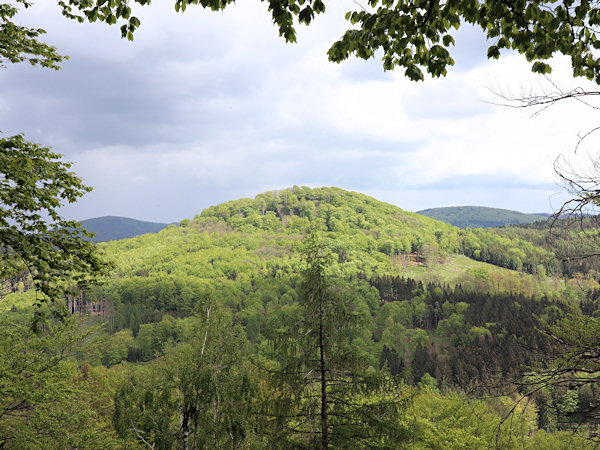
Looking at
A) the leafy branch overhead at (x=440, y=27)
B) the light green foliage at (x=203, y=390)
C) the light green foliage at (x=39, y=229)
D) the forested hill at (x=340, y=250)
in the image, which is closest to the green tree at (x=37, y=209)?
the light green foliage at (x=39, y=229)

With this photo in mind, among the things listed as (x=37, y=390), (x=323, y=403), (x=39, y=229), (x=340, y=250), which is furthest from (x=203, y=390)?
(x=340, y=250)

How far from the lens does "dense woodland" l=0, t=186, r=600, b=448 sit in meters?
8.95

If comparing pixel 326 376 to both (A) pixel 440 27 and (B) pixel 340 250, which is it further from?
(B) pixel 340 250

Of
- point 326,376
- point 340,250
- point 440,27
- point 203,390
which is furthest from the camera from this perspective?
point 340,250

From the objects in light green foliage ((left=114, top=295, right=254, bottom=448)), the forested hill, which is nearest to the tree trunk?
light green foliage ((left=114, top=295, right=254, bottom=448))

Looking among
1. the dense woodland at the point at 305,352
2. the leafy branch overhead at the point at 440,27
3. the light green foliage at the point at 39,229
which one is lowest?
the dense woodland at the point at 305,352

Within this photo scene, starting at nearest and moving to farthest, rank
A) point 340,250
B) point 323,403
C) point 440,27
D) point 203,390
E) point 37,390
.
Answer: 1. point 440,27
2. point 323,403
3. point 37,390
4. point 203,390
5. point 340,250

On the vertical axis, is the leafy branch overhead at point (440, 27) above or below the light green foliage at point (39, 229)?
above

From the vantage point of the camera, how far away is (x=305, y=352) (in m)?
9.42

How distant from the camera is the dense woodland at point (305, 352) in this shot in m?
8.95

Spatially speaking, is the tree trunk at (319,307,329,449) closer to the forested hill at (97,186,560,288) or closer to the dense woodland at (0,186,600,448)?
the dense woodland at (0,186,600,448)

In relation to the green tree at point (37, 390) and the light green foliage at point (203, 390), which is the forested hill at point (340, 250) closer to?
the light green foliage at point (203, 390)

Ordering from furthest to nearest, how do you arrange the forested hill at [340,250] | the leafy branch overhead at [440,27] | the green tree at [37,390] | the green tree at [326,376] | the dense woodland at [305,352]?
the forested hill at [340,250] → the green tree at [37,390] → the dense woodland at [305,352] → the green tree at [326,376] → the leafy branch overhead at [440,27]

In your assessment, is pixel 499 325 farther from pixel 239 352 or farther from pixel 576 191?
pixel 576 191
